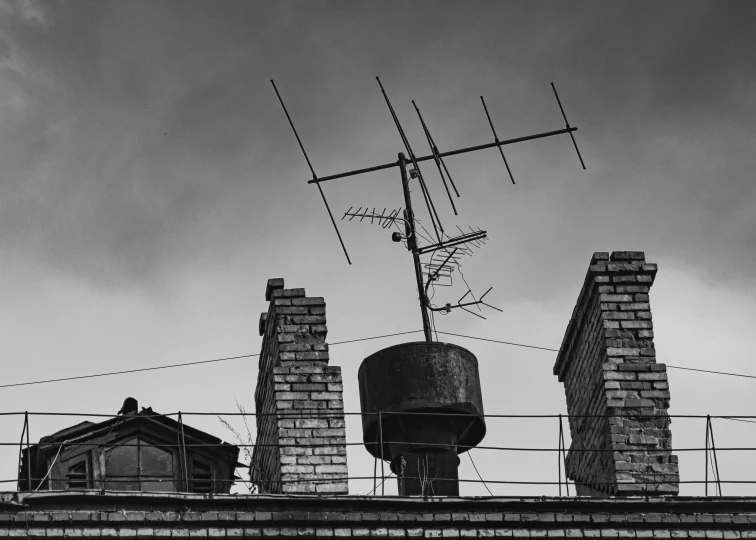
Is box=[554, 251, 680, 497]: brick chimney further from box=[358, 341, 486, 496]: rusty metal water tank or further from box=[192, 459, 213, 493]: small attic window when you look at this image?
box=[192, 459, 213, 493]: small attic window

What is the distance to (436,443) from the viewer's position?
58.4 feet

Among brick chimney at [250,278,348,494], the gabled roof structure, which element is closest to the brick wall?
brick chimney at [250,278,348,494]

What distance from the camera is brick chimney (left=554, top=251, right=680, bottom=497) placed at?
17203 millimetres

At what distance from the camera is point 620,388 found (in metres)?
A: 17.6

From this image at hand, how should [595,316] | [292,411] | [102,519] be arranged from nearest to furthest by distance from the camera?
[102,519] → [292,411] → [595,316]

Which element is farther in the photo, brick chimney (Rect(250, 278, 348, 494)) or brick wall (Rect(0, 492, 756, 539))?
brick chimney (Rect(250, 278, 348, 494))

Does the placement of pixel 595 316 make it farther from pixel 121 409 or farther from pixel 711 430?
pixel 121 409

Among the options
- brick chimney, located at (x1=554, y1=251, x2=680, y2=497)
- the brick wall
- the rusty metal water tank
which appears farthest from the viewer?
the rusty metal water tank

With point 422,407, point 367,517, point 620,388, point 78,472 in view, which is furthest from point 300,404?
point 620,388

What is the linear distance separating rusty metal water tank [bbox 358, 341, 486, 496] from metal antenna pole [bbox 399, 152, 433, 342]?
1.79 ft

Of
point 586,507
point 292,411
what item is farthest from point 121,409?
point 586,507

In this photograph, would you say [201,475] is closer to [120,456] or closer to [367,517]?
[120,456]

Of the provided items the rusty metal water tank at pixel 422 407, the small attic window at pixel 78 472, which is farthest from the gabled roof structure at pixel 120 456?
the rusty metal water tank at pixel 422 407

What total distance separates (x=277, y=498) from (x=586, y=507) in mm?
2680
